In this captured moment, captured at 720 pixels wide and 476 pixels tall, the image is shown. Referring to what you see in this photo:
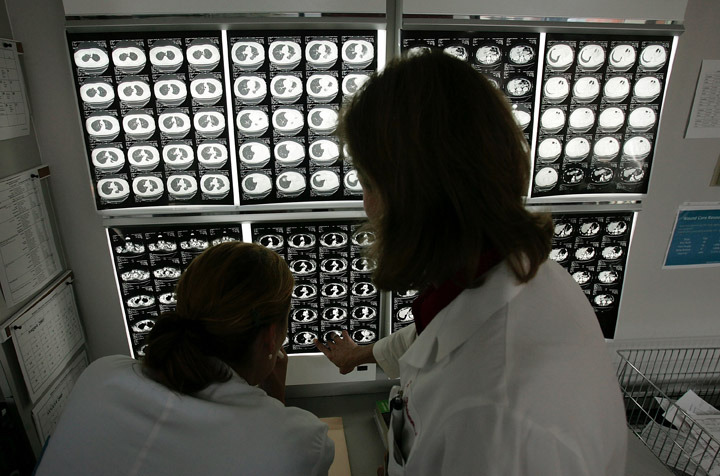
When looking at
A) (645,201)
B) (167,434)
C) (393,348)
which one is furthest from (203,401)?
(645,201)

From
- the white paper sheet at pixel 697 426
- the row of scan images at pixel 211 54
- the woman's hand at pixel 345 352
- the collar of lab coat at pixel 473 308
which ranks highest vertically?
the row of scan images at pixel 211 54

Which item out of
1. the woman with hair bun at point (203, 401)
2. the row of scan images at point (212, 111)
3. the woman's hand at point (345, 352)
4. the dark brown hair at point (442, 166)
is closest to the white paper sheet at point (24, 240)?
the row of scan images at point (212, 111)

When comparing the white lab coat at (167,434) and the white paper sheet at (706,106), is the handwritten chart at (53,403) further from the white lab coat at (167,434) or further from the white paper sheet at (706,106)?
the white paper sheet at (706,106)

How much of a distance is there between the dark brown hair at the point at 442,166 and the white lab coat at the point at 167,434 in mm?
451

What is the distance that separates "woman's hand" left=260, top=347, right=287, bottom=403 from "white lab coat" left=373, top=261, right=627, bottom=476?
2.41ft

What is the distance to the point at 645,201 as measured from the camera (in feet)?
5.36

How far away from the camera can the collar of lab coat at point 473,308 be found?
0.79 meters

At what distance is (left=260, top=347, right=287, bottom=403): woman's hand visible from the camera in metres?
Result: 1.54

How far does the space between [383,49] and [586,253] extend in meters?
1.05

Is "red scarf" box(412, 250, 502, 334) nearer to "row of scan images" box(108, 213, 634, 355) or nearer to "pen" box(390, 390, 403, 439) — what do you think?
"pen" box(390, 390, 403, 439)

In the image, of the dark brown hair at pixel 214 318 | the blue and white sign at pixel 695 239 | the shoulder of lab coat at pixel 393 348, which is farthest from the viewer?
the blue and white sign at pixel 695 239

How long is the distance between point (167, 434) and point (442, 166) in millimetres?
731

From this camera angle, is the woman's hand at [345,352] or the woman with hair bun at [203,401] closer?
the woman with hair bun at [203,401]

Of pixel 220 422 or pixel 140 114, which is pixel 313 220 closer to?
pixel 140 114
